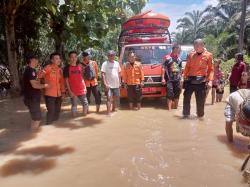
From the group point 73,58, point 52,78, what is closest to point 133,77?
point 73,58

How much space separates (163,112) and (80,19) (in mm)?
3343

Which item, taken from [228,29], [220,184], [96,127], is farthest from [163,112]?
[228,29]

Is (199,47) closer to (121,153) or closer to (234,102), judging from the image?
(234,102)

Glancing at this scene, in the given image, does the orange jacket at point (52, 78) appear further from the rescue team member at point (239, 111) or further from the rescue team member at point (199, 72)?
the rescue team member at point (239, 111)

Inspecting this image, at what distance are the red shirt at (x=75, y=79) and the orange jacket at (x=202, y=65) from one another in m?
2.56

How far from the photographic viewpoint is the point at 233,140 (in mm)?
6695

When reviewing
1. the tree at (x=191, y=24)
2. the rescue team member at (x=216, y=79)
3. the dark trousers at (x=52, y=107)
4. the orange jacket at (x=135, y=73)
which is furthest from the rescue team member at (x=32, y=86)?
the tree at (x=191, y=24)

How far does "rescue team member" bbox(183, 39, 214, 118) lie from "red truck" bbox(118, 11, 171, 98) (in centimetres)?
177

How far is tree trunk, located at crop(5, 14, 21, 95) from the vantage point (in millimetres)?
11977

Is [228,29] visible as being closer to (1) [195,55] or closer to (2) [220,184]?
(1) [195,55]

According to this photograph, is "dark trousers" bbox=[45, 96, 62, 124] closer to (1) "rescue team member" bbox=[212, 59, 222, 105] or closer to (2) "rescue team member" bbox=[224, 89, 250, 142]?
(2) "rescue team member" bbox=[224, 89, 250, 142]

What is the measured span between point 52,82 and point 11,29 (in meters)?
5.02

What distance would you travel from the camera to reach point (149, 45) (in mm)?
11148

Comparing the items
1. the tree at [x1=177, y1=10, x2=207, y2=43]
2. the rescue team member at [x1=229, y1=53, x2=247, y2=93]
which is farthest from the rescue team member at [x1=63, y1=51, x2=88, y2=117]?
the tree at [x1=177, y1=10, x2=207, y2=43]
